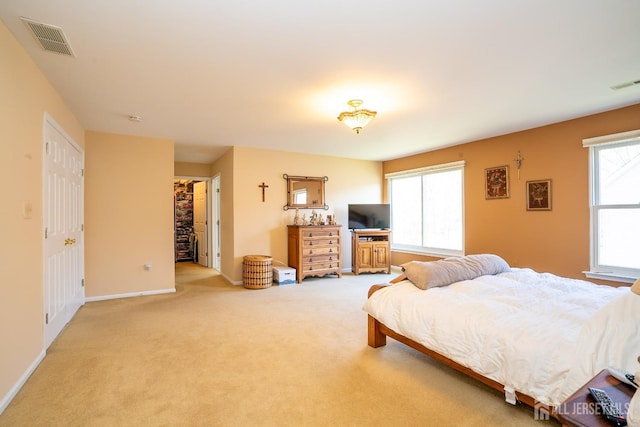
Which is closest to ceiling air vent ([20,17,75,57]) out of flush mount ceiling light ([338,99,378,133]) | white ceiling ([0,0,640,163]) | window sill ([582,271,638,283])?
white ceiling ([0,0,640,163])

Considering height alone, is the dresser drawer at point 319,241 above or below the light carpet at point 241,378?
above

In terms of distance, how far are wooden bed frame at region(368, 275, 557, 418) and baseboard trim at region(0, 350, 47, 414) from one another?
8.35 ft

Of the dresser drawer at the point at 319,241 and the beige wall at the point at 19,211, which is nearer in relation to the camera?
the beige wall at the point at 19,211

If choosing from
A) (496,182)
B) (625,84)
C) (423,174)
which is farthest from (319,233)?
(625,84)

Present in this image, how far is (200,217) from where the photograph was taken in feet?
26.2

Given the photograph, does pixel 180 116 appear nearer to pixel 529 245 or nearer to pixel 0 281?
pixel 0 281

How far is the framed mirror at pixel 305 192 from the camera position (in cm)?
604

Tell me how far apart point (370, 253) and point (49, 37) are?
5.33 metres

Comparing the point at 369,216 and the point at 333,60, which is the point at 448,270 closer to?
the point at 333,60

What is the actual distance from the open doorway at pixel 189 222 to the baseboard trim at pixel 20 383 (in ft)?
16.8

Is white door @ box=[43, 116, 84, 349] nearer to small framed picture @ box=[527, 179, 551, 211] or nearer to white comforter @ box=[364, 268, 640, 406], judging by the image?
white comforter @ box=[364, 268, 640, 406]

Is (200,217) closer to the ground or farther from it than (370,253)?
farther from it

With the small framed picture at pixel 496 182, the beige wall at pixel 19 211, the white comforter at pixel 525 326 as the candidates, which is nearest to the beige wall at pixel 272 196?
the small framed picture at pixel 496 182

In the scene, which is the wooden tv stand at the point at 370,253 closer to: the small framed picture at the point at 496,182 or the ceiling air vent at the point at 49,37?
the small framed picture at the point at 496,182
